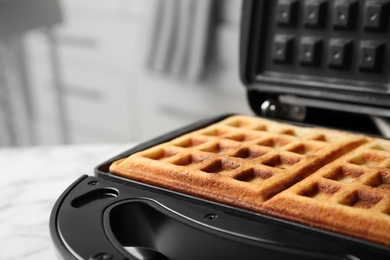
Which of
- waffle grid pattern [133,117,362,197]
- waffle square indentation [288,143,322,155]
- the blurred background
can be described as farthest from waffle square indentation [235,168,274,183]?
the blurred background

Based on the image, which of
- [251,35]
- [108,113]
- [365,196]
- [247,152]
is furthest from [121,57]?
[365,196]

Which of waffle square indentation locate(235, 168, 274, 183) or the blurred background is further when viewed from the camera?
the blurred background

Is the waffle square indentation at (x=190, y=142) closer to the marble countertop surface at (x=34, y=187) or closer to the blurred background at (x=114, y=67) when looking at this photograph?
the marble countertop surface at (x=34, y=187)

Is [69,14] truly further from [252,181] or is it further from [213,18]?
[252,181]

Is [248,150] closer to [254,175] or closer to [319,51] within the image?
[254,175]

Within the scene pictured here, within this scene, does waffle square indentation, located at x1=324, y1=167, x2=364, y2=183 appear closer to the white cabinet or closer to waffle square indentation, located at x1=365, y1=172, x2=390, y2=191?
waffle square indentation, located at x1=365, y1=172, x2=390, y2=191
